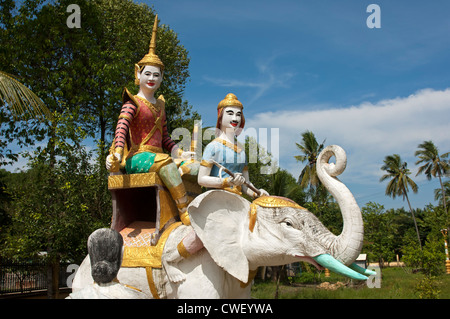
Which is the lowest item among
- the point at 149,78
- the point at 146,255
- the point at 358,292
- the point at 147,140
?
the point at 358,292

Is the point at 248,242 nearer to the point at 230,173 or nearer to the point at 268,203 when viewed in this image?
the point at 268,203

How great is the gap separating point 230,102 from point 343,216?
1879 millimetres

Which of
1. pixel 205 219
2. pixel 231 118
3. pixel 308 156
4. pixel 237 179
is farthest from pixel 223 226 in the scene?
pixel 308 156

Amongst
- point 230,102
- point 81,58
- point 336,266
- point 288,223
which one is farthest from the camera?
point 81,58

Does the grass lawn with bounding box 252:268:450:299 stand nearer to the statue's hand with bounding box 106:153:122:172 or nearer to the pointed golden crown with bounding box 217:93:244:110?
the pointed golden crown with bounding box 217:93:244:110

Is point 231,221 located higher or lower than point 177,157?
lower

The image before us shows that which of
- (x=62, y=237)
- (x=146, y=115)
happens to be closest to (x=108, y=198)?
(x=62, y=237)

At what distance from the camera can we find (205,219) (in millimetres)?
4281

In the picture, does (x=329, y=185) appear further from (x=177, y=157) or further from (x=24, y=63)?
A: (x=24, y=63)

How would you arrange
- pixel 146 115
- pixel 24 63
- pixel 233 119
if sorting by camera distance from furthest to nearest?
pixel 24 63 < pixel 146 115 < pixel 233 119

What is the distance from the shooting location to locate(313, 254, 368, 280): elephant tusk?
366 cm

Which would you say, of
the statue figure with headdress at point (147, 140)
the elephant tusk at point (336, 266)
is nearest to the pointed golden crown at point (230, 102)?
the statue figure with headdress at point (147, 140)

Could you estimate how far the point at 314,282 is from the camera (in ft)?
67.9

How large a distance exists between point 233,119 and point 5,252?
33.4 ft
